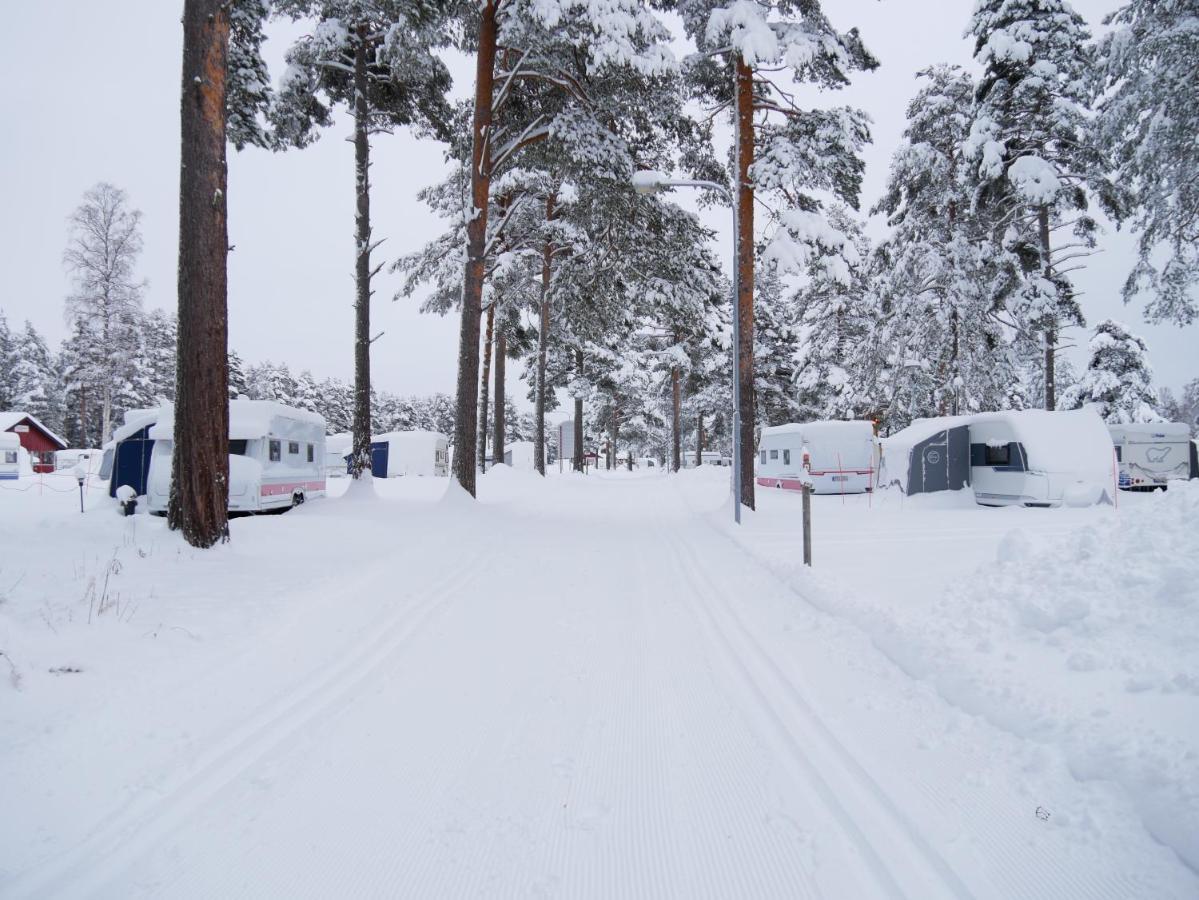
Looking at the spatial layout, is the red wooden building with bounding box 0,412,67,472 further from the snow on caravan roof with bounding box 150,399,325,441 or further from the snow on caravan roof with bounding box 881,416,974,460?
the snow on caravan roof with bounding box 881,416,974,460

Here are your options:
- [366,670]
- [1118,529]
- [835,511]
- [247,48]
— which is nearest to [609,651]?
[366,670]

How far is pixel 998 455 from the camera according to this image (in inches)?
573

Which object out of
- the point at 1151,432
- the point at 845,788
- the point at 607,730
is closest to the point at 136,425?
the point at 607,730

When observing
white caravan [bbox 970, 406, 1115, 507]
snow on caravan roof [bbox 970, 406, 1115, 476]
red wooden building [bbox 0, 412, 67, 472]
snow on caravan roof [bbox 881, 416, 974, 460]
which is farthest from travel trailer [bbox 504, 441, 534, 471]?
snow on caravan roof [bbox 970, 406, 1115, 476]

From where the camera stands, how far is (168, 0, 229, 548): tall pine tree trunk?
6617mm

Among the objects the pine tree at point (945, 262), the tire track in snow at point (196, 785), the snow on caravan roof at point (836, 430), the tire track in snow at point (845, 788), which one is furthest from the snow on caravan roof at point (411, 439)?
the tire track in snow at point (845, 788)

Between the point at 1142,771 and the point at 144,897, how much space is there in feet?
12.8

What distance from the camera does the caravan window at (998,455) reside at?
46.7ft

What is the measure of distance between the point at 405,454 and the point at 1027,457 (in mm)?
31188

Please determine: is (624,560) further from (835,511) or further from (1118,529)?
(835,511)

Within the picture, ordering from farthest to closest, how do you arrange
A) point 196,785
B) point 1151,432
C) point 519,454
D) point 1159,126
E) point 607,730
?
1. point 519,454
2. point 1151,432
3. point 1159,126
4. point 607,730
5. point 196,785

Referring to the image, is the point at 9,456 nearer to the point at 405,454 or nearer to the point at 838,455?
the point at 405,454

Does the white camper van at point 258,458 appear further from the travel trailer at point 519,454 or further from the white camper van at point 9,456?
the travel trailer at point 519,454

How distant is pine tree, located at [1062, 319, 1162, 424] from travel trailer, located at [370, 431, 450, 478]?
121 ft
